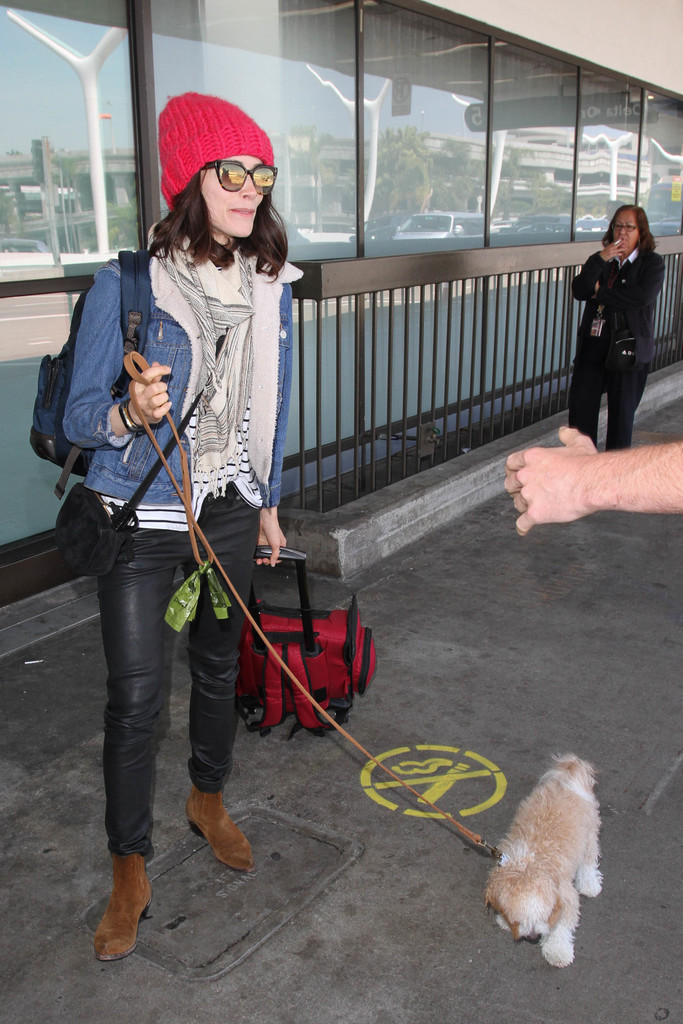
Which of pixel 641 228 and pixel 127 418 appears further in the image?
pixel 641 228

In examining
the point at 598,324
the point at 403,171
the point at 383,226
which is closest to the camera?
the point at 598,324

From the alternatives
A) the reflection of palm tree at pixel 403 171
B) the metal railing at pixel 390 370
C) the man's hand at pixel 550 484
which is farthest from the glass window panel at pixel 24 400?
the man's hand at pixel 550 484

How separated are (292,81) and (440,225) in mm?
2076

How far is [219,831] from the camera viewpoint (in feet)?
9.91

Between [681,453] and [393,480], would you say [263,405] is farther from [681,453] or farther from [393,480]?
[393,480]

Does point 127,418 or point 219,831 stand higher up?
point 127,418

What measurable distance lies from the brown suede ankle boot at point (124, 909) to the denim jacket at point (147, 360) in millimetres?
1036

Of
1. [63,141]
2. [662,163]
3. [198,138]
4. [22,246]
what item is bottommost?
[22,246]

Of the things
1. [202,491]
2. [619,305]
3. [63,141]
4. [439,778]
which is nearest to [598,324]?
[619,305]

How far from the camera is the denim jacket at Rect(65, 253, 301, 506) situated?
8.13 ft

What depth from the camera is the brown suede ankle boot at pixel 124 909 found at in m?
2.62

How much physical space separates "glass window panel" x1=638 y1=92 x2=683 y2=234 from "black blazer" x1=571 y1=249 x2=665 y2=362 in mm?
5785

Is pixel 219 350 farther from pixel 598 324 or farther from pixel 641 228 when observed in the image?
pixel 641 228

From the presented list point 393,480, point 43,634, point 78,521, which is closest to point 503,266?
point 393,480
